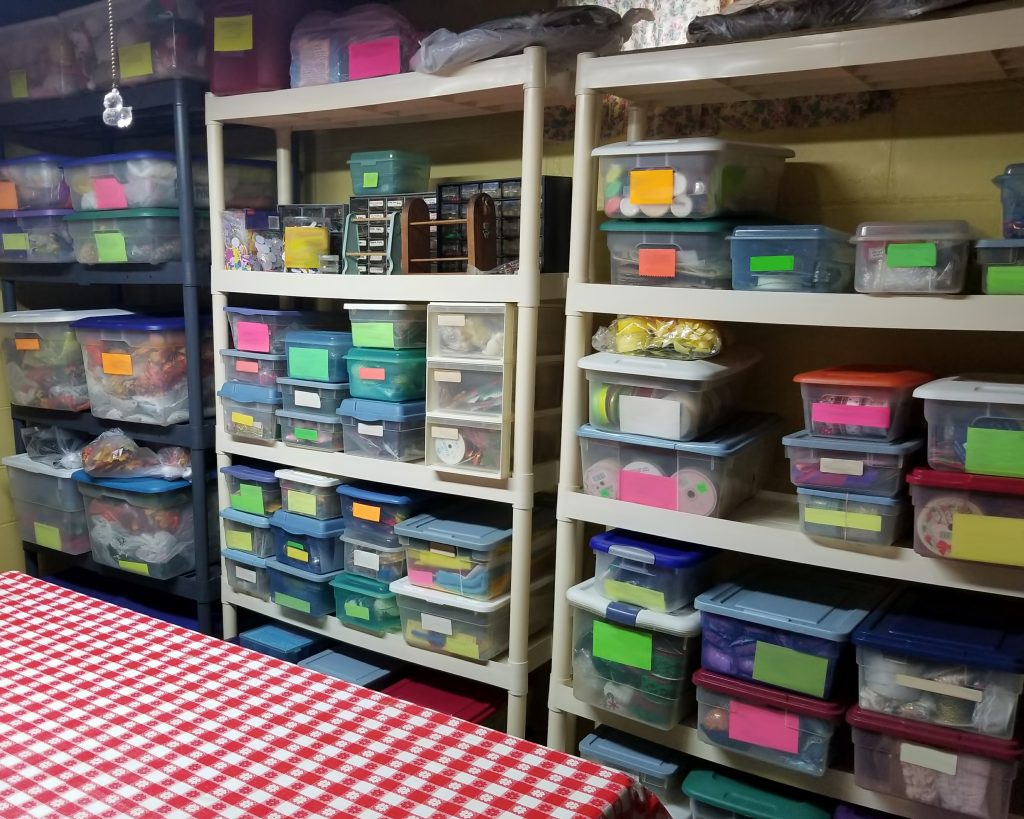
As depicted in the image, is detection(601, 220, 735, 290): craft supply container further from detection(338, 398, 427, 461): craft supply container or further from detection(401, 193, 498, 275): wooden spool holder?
detection(338, 398, 427, 461): craft supply container

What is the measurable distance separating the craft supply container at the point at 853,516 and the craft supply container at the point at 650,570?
254 mm

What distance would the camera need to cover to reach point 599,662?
5.90 feet

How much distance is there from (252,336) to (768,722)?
1.60 m

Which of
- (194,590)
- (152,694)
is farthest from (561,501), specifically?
(194,590)

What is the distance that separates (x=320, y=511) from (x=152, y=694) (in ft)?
3.36

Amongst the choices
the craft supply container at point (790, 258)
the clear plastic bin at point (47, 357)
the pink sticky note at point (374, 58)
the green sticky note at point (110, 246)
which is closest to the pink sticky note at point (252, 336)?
the green sticky note at point (110, 246)

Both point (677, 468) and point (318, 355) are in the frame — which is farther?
point (318, 355)

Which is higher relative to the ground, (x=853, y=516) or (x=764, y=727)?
(x=853, y=516)

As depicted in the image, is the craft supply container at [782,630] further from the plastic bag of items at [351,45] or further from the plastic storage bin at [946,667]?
the plastic bag of items at [351,45]

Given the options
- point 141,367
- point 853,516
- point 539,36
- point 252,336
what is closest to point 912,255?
point 853,516

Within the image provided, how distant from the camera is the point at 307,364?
2.24 metres

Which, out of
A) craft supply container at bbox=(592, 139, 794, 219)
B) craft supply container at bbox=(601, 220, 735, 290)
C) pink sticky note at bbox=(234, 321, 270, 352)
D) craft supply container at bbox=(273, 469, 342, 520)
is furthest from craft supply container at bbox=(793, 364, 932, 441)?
pink sticky note at bbox=(234, 321, 270, 352)

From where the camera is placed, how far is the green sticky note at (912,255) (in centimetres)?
141

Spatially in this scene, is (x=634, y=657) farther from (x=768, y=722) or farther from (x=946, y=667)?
(x=946, y=667)
